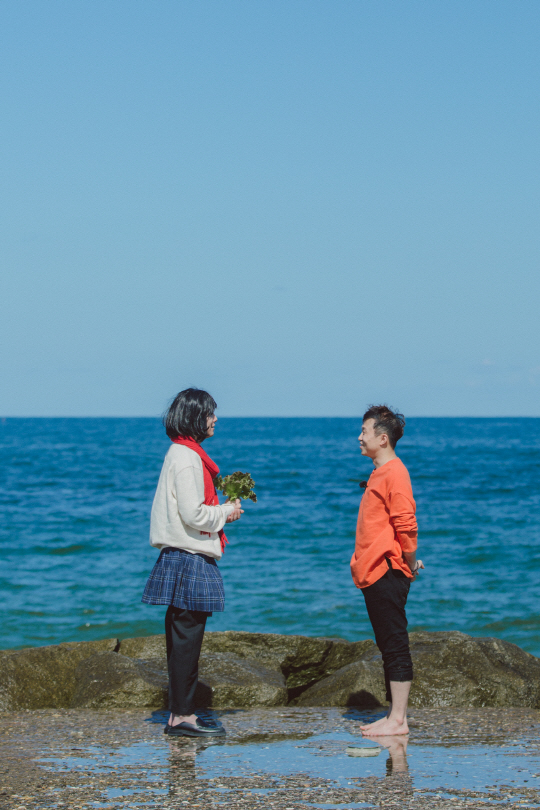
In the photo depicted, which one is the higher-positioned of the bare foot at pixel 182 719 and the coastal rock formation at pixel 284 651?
the bare foot at pixel 182 719

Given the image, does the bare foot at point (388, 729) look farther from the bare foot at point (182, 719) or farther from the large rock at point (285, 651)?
the large rock at point (285, 651)

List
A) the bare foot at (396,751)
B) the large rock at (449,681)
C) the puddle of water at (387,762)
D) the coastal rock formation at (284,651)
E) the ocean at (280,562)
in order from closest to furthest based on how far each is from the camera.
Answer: the puddle of water at (387,762) → the bare foot at (396,751) → the large rock at (449,681) → the coastal rock formation at (284,651) → the ocean at (280,562)

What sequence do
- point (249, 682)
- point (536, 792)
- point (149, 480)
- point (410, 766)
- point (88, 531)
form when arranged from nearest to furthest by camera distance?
1. point (536, 792)
2. point (410, 766)
3. point (249, 682)
4. point (88, 531)
5. point (149, 480)

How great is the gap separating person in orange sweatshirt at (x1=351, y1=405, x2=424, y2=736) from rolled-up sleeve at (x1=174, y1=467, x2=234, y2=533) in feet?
2.78

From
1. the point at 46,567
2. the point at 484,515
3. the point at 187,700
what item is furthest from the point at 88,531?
the point at 187,700

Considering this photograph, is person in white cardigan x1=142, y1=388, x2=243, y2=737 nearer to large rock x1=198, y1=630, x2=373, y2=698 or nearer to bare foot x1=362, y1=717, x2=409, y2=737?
bare foot x1=362, y1=717, x2=409, y2=737

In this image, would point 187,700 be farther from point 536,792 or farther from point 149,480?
point 149,480

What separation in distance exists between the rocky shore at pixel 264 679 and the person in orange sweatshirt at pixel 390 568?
3.66 ft

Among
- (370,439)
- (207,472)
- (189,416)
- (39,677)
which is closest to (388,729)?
(370,439)

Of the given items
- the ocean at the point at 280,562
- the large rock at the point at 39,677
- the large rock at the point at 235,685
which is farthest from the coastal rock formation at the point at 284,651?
the ocean at the point at 280,562

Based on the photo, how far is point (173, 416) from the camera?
527 centimetres

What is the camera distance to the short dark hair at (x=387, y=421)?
524cm

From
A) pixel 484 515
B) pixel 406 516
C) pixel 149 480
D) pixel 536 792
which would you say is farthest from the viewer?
pixel 149 480

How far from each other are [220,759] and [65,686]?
2.32 metres
